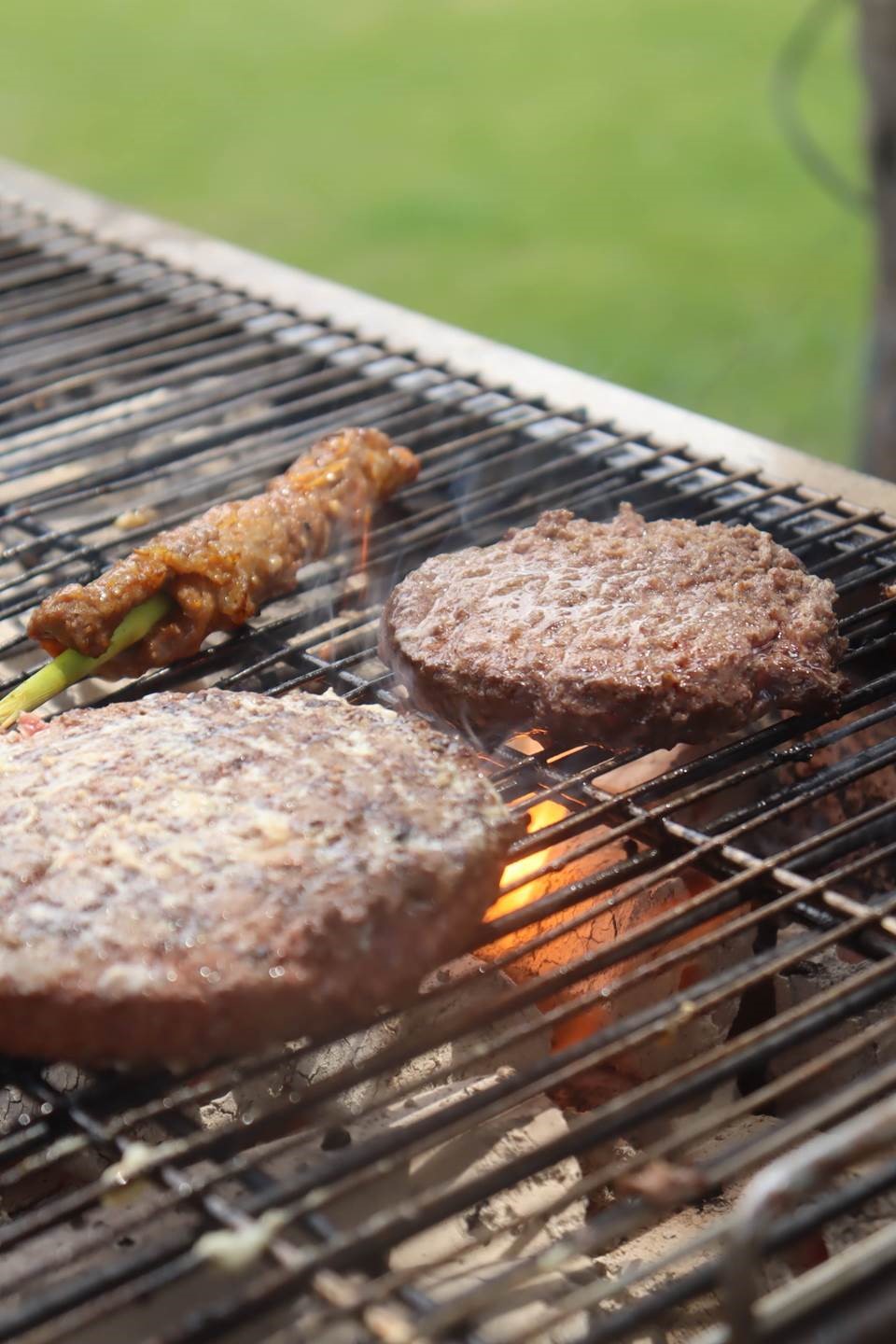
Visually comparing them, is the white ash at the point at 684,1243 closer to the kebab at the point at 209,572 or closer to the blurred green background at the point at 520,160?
the kebab at the point at 209,572

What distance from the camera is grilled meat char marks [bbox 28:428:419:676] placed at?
356 cm

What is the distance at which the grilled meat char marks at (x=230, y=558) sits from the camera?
3564mm

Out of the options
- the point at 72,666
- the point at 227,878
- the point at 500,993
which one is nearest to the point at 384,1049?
the point at 500,993

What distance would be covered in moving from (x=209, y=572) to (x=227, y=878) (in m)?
1.34

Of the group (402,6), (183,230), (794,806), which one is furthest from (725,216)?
(794,806)

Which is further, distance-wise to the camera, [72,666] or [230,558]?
[230,558]

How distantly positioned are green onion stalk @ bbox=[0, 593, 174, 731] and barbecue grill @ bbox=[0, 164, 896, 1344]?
0.35 ft

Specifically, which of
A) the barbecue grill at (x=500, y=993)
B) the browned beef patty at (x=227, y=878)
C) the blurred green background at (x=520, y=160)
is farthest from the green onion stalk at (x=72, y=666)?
the blurred green background at (x=520, y=160)

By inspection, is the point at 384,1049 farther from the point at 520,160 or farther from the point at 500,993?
the point at 520,160

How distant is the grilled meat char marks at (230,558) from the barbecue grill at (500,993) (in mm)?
95

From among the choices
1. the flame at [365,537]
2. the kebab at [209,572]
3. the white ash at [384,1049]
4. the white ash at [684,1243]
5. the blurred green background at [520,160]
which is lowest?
the blurred green background at [520,160]

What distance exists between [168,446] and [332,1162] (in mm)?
3243

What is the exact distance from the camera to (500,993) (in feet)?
10.5

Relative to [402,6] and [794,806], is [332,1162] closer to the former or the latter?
[794,806]
